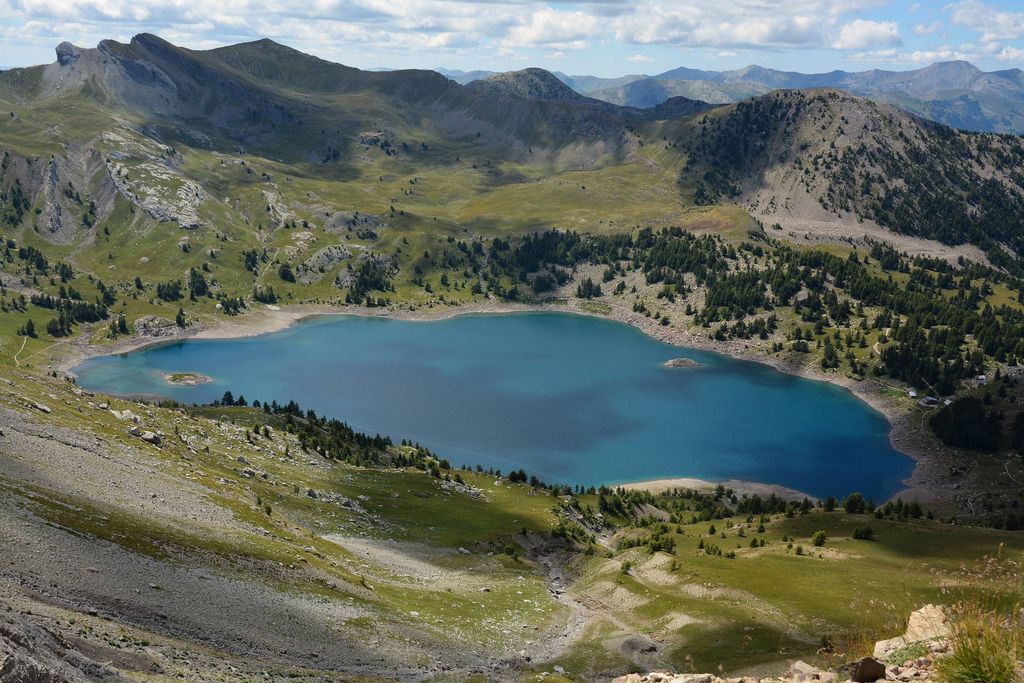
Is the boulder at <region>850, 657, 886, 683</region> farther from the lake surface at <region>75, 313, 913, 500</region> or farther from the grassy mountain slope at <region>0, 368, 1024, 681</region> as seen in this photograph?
the lake surface at <region>75, 313, 913, 500</region>

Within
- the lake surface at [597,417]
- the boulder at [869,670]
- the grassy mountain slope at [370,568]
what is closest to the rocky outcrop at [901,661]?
the boulder at [869,670]

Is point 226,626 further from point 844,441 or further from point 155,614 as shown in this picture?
point 844,441

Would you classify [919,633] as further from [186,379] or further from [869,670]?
[186,379]

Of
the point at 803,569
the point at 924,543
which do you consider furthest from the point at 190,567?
the point at 924,543

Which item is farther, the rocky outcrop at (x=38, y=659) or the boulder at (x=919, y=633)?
the rocky outcrop at (x=38, y=659)

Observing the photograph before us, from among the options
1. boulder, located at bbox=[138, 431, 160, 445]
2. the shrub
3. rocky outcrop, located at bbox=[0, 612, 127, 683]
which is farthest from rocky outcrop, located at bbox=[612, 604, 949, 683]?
boulder, located at bbox=[138, 431, 160, 445]

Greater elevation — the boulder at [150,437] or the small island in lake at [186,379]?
the boulder at [150,437]

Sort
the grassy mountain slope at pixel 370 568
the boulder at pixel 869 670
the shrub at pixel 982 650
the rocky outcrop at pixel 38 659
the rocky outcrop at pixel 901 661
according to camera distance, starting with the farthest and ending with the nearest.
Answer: the grassy mountain slope at pixel 370 568, the rocky outcrop at pixel 38 659, the boulder at pixel 869 670, the rocky outcrop at pixel 901 661, the shrub at pixel 982 650

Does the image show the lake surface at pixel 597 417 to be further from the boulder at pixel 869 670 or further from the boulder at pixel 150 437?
the boulder at pixel 869 670

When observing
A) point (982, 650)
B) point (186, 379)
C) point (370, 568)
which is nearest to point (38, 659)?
point (982, 650)
